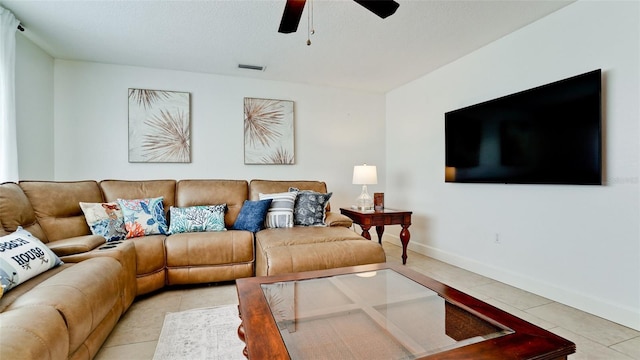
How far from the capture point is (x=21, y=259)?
5.16 ft

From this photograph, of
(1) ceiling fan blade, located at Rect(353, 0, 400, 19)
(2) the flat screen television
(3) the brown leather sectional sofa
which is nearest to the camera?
(3) the brown leather sectional sofa

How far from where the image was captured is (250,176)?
13.4ft

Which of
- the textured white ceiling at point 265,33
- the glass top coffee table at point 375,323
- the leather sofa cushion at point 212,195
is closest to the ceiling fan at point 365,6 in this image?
the textured white ceiling at point 265,33

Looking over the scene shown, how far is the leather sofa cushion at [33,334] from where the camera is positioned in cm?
101

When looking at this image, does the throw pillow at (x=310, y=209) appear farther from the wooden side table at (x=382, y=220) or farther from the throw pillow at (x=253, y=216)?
the wooden side table at (x=382, y=220)

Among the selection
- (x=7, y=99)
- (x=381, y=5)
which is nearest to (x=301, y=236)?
(x=381, y=5)

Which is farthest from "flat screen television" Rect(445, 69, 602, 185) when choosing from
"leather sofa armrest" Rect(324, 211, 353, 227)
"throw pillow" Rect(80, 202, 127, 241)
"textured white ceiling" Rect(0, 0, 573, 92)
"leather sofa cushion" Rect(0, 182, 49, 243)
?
"leather sofa cushion" Rect(0, 182, 49, 243)

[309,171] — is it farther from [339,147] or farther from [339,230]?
[339,230]

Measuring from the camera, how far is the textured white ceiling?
2.40 meters

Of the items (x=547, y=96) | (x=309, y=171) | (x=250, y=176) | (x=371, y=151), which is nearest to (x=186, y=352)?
(x=250, y=176)

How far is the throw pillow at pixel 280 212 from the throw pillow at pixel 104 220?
1.33 metres

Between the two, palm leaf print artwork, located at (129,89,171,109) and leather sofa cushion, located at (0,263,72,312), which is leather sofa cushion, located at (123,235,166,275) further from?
palm leaf print artwork, located at (129,89,171,109)

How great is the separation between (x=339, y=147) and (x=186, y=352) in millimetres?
3331

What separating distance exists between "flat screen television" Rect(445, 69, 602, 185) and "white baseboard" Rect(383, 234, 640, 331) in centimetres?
86
